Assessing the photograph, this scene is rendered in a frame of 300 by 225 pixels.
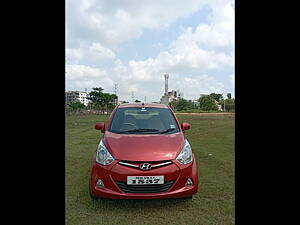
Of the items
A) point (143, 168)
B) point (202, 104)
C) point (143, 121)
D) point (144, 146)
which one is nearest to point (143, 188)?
point (143, 168)

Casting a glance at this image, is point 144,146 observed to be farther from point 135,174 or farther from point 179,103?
point 179,103

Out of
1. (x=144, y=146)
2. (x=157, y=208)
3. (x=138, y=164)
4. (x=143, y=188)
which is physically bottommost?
(x=157, y=208)

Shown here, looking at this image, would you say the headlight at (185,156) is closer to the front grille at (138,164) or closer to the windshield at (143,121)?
the front grille at (138,164)

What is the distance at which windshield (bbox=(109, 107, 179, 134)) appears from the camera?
10.9ft

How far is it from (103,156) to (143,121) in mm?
945

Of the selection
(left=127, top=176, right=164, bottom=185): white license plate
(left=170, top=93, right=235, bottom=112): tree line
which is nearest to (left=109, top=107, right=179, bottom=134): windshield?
(left=127, top=176, right=164, bottom=185): white license plate

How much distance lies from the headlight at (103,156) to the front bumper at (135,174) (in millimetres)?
50

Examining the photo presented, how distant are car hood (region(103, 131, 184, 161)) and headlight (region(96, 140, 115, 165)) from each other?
4cm

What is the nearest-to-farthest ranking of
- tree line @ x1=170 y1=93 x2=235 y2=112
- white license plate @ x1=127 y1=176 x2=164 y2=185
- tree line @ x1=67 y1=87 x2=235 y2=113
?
white license plate @ x1=127 y1=176 x2=164 y2=185, tree line @ x1=67 y1=87 x2=235 y2=113, tree line @ x1=170 y1=93 x2=235 y2=112

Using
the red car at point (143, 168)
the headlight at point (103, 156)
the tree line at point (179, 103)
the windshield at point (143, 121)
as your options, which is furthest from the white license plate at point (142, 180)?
the tree line at point (179, 103)

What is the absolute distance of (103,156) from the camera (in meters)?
2.81

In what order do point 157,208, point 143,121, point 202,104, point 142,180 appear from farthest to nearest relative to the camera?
point 202,104, point 143,121, point 157,208, point 142,180

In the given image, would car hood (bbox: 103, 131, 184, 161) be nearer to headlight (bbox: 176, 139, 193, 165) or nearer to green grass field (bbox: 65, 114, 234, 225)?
headlight (bbox: 176, 139, 193, 165)
